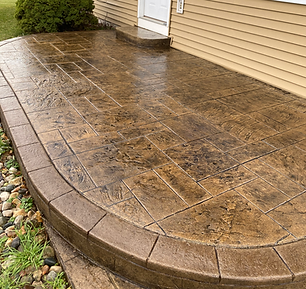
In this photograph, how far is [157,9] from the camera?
6.08 m

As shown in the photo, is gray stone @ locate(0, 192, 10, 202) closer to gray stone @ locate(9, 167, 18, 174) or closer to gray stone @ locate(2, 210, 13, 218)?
gray stone @ locate(2, 210, 13, 218)

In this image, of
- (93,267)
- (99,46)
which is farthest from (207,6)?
(93,267)

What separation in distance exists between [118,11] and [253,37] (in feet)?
14.1

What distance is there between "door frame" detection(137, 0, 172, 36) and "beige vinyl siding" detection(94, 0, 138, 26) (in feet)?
0.60

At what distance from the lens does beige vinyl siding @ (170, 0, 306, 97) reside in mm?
3691

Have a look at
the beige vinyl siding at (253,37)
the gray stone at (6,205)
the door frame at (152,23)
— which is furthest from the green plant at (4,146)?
the door frame at (152,23)

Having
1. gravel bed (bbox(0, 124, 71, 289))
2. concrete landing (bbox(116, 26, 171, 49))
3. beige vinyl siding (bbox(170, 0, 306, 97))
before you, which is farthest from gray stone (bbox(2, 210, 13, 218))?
concrete landing (bbox(116, 26, 171, 49))

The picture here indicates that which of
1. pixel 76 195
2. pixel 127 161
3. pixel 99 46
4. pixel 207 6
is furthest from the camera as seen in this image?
pixel 99 46

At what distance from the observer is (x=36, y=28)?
636 cm

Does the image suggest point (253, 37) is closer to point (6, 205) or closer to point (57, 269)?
point (6, 205)

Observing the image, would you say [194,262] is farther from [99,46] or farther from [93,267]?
[99,46]

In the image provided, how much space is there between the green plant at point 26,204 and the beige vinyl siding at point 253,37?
3416 mm

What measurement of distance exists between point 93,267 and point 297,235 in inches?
48.4

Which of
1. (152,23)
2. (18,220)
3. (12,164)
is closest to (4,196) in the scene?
(18,220)
